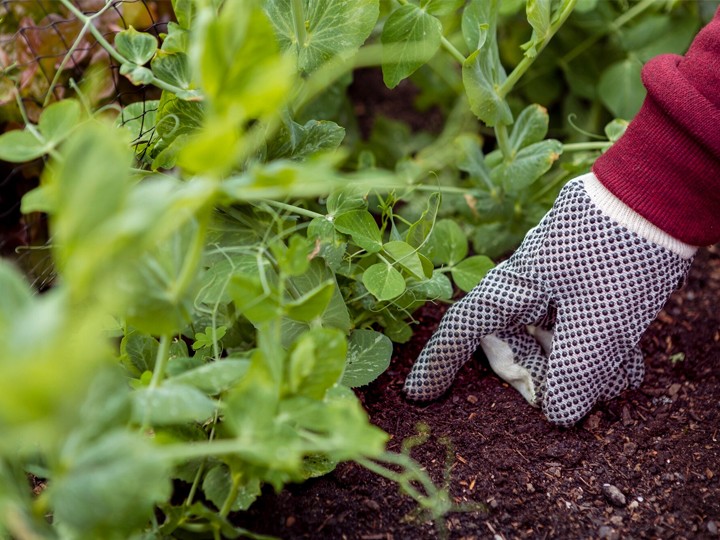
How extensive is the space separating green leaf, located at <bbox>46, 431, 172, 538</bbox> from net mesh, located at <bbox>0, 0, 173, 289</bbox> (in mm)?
803

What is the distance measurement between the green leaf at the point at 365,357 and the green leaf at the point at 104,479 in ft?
1.47

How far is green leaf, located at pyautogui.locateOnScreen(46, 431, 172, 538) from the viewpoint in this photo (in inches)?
21.6

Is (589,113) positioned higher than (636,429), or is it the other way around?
(589,113)

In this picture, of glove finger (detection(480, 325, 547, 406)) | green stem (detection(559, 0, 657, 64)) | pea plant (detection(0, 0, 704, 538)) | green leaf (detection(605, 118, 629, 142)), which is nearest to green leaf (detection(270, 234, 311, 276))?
pea plant (detection(0, 0, 704, 538))

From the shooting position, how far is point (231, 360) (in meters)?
0.75

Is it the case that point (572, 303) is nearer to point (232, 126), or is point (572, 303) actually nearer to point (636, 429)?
point (636, 429)

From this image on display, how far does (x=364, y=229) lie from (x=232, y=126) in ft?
1.63

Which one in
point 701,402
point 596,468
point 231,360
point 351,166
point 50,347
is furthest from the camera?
point 351,166

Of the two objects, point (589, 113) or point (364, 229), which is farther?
point (589, 113)

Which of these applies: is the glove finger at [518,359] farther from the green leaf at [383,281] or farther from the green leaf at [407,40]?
the green leaf at [407,40]

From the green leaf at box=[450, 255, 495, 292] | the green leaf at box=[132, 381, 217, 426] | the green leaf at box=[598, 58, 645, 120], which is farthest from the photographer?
the green leaf at box=[598, 58, 645, 120]

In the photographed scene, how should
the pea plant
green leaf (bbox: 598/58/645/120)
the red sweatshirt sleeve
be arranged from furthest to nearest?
green leaf (bbox: 598/58/645/120) → the red sweatshirt sleeve → the pea plant

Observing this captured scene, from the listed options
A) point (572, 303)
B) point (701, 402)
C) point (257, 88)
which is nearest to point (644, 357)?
point (701, 402)

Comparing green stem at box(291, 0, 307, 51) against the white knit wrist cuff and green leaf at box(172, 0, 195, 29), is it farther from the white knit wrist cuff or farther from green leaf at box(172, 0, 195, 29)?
the white knit wrist cuff
